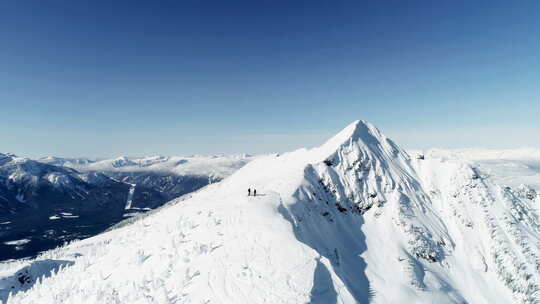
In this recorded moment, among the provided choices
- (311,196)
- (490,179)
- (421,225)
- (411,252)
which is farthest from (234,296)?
(490,179)

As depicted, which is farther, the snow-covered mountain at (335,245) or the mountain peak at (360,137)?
the mountain peak at (360,137)

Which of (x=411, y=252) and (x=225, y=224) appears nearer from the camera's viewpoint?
(x=225, y=224)

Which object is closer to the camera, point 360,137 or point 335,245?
point 335,245

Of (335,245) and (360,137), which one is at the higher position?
(360,137)

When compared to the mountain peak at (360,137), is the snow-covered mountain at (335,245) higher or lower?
lower

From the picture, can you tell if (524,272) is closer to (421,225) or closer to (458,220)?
(458,220)

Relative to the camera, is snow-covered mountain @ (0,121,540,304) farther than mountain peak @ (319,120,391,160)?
No

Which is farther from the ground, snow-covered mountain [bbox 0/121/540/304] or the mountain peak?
the mountain peak

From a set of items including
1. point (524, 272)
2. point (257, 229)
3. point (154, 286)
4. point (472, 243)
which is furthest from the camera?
point (472, 243)
